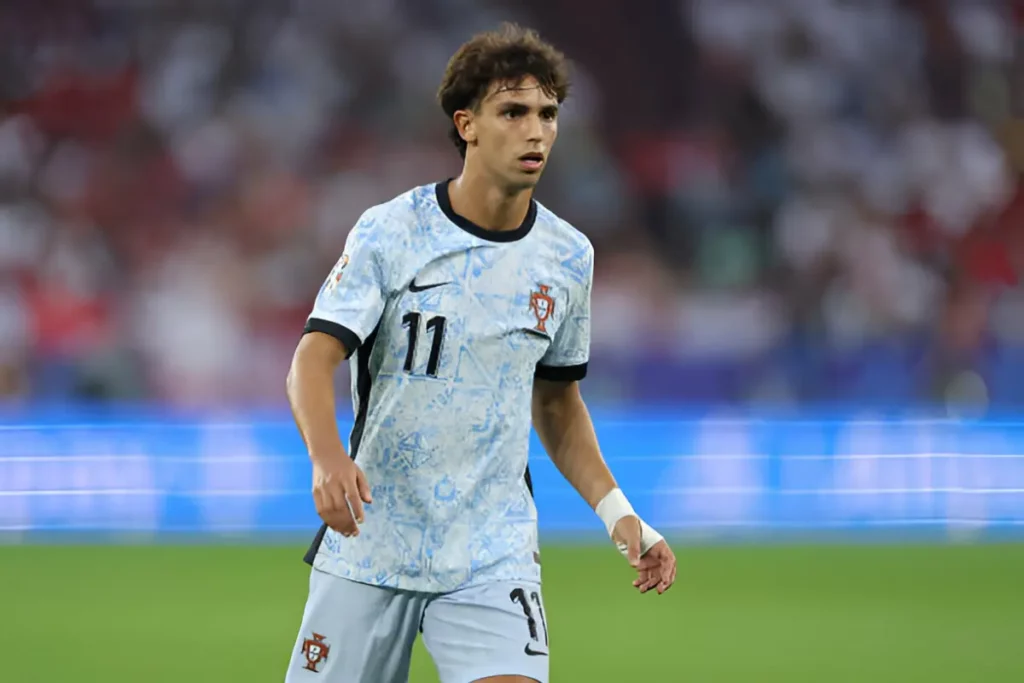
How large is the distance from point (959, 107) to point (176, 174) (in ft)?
26.7

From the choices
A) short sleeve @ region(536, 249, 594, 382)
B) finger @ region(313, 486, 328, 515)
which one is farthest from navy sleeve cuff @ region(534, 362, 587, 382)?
finger @ region(313, 486, 328, 515)

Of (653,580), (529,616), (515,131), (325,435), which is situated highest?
(515,131)

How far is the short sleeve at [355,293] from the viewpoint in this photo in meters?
3.84

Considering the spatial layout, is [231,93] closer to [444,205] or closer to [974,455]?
[974,455]

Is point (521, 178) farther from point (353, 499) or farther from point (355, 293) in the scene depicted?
point (353, 499)

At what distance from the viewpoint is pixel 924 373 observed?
559 inches

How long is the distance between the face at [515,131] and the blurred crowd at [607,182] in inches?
384

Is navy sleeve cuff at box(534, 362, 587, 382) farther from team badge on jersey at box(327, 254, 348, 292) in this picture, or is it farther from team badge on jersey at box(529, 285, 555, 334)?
team badge on jersey at box(327, 254, 348, 292)

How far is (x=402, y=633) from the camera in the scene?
13.2ft

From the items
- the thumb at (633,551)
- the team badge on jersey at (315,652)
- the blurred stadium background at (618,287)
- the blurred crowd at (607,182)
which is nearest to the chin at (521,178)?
the thumb at (633,551)

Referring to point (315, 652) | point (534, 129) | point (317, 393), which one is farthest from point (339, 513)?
point (534, 129)

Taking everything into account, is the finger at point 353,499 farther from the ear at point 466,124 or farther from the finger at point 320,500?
the ear at point 466,124

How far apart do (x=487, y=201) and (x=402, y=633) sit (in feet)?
3.67

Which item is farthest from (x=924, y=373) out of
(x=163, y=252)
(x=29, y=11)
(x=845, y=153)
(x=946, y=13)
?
(x=29, y=11)
